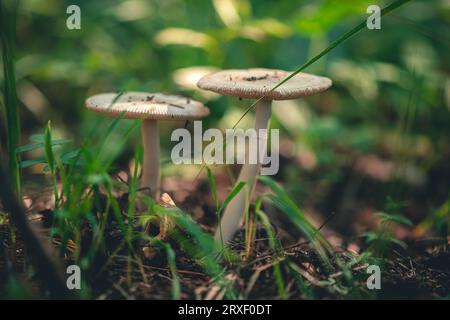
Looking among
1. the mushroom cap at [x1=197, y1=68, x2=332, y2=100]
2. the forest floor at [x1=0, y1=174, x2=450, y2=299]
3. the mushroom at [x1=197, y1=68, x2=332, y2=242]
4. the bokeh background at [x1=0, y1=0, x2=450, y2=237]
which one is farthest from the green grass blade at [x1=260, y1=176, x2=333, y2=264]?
the bokeh background at [x1=0, y1=0, x2=450, y2=237]

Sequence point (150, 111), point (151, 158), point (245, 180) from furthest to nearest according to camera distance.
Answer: point (151, 158) → point (245, 180) → point (150, 111)

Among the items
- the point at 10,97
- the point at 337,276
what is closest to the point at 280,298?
the point at 337,276

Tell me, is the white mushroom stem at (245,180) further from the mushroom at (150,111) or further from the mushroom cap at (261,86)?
the mushroom at (150,111)

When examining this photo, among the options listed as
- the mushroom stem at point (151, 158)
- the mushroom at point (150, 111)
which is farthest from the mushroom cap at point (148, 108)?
the mushroom stem at point (151, 158)

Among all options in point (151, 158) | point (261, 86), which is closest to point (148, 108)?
point (151, 158)

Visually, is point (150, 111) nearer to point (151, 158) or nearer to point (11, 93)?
point (151, 158)
